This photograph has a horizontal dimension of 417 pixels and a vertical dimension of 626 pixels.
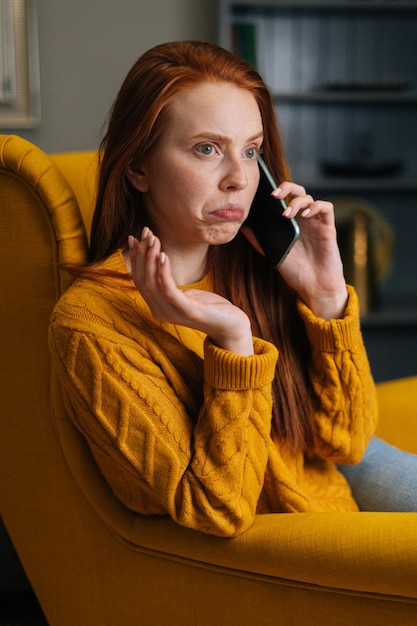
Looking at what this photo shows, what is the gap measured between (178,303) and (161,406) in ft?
0.45

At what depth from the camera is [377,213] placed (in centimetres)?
362

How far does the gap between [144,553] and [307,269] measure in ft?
1.65

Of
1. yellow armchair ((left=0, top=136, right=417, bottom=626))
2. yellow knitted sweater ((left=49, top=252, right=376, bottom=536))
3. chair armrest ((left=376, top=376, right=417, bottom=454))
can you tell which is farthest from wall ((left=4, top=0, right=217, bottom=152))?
yellow knitted sweater ((left=49, top=252, right=376, bottom=536))

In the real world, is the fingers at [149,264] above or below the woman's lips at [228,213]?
below

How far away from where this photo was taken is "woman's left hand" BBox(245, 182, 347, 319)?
136 cm

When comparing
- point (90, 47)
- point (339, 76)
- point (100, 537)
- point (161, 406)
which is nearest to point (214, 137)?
point (161, 406)

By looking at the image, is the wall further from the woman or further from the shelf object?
the woman

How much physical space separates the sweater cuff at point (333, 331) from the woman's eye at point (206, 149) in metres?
0.33

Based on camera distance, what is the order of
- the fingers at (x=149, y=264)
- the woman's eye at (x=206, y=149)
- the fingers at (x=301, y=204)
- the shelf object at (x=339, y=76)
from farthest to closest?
1. the shelf object at (x=339, y=76)
2. the fingers at (x=301, y=204)
3. the woman's eye at (x=206, y=149)
4. the fingers at (x=149, y=264)

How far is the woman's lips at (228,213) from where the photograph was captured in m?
1.16

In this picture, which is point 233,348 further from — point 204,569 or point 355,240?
point 355,240

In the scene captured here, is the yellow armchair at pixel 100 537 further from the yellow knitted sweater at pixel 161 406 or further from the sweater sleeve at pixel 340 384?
the sweater sleeve at pixel 340 384

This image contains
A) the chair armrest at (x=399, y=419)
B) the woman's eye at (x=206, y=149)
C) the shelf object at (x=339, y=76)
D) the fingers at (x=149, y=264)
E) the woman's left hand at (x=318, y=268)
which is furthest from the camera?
the shelf object at (x=339, y=76)

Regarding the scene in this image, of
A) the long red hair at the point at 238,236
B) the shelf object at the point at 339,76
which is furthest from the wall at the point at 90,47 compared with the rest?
the long red hair at the point at 238,236
